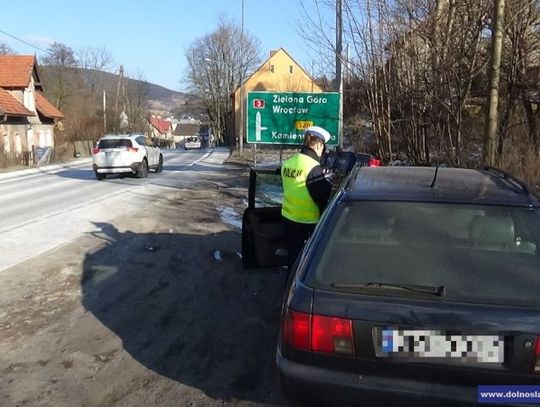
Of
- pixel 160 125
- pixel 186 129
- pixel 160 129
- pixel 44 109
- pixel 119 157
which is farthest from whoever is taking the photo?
pixel 186 129

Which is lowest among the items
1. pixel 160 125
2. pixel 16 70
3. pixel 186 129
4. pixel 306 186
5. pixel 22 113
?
pixel 186 129

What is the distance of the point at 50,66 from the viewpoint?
2608 inches

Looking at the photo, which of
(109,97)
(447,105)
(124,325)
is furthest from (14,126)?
(109,97)

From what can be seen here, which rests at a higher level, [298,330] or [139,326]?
[298,330]

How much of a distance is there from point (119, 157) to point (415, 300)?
20.5 meters

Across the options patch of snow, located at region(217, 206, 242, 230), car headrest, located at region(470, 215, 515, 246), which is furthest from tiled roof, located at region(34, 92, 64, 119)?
car headrest, located at region(470, 215, 515, 246)

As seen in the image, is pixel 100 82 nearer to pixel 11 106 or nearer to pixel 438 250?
pixel 11 106

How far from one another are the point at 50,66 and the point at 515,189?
69.9m

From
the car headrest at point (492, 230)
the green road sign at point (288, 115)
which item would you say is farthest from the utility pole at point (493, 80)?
the green road sign at point (288, 115)

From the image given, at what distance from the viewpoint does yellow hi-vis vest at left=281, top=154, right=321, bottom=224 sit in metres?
5.02

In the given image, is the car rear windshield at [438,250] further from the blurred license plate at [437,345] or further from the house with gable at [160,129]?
the house with gable at [160,129]

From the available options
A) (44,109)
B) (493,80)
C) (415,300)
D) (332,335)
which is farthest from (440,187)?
(44,109)

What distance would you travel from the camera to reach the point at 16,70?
42.9m

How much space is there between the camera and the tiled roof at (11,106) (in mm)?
35919
